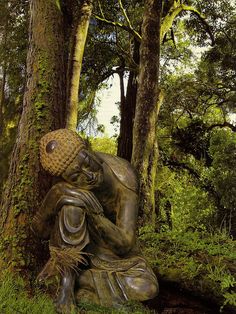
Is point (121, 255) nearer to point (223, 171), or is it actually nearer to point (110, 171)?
point (110, 171)

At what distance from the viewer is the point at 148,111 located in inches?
326

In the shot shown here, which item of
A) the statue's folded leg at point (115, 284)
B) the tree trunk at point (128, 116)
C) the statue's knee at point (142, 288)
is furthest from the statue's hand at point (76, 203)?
the tree trunk at point (128, 116)

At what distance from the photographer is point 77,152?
3.28 metres

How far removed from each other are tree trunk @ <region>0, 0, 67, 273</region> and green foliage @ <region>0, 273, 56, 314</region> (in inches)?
11.5

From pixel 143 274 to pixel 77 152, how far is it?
38.8 inches

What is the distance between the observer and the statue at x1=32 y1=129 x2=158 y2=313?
316 centimetres

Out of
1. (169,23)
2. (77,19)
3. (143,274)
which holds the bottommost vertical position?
(143,274)

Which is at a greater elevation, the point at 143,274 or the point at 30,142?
the point at 30,142

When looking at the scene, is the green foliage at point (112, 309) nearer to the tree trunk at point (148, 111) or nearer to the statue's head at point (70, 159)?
the statue's head at point (70, 159)

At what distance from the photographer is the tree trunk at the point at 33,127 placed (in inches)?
149

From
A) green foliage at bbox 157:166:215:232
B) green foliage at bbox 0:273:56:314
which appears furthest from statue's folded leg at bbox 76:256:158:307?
green foliage at bbox 157:166:215:232

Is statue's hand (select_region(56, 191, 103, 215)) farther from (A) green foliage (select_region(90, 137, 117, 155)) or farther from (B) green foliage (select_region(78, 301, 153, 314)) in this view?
(A) green foliage (select_region(90, 137, 117, 155))

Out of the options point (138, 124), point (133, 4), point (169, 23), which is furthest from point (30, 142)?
point (133, 4)

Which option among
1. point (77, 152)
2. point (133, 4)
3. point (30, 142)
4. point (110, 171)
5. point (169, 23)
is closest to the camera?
point (77, 152)
